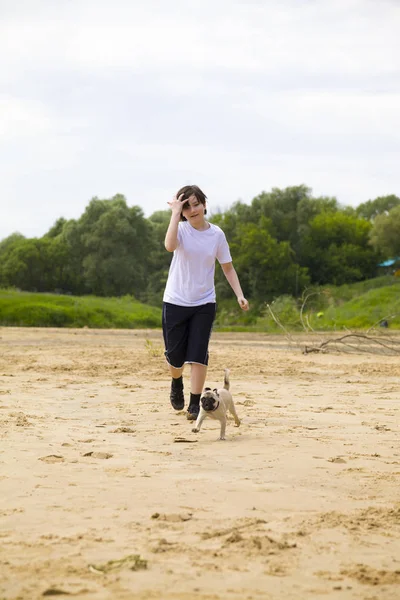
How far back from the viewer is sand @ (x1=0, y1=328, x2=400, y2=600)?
11.3 feet

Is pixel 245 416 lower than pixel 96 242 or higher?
lower

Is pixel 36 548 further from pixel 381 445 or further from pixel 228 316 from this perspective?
pixel 228 316

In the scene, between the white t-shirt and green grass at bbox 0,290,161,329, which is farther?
green grass at bbox 0,290,161,329

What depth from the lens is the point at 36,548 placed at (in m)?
3.81

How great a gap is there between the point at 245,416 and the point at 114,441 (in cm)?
190

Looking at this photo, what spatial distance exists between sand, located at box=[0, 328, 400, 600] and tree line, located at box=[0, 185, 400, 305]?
4576 cm

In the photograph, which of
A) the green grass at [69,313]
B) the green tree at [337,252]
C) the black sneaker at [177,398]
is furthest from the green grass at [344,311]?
the black sneaker at [177,398]

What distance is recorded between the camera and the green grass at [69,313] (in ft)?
121

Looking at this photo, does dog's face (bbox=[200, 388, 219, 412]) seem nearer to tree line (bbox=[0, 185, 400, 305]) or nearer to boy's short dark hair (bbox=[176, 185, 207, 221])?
boy's short dark hair (bbox=[176, 185, 207, 221])

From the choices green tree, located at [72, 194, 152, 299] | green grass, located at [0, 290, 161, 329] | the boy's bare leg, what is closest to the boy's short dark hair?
the boy's bare leg

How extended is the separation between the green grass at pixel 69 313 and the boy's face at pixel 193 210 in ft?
95.6

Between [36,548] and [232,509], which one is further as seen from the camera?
[232,509]

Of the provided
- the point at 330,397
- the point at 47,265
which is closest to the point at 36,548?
the point at 330,397

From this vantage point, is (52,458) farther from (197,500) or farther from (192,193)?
(192,193)
